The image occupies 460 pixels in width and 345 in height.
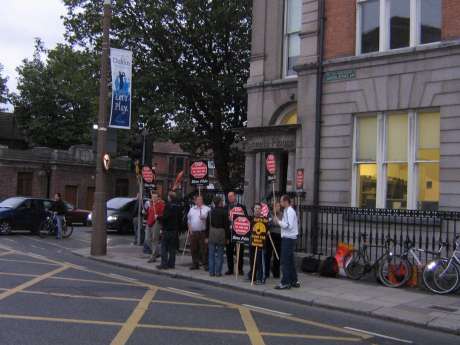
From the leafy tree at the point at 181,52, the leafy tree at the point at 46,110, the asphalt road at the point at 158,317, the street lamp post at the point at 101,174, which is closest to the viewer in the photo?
the asphalt road at the point at 158,317

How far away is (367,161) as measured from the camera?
15016 millimetres

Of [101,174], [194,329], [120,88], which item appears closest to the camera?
[194,329]

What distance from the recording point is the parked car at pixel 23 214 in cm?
2209

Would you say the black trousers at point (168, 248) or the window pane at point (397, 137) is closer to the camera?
the black trousers at point (168, 248)

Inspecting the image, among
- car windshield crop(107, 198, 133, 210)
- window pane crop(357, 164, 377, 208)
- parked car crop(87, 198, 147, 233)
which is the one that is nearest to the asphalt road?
window pane crop(357, 164, 377, 208)

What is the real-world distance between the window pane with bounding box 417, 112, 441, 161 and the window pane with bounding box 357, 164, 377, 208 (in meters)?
1.28

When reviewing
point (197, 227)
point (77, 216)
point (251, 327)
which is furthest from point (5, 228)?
point (251, 327)

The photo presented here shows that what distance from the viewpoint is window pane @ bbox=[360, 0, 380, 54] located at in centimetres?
1519

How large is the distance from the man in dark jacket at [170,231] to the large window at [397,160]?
185 inches

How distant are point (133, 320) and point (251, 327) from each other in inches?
63.3

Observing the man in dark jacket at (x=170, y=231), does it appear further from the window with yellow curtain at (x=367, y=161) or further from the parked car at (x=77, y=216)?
the parked car at (x=77, y=216)

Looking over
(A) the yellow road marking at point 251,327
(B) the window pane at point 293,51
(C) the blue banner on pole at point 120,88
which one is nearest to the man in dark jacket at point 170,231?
(C) the blue banner on pole at point 120,88

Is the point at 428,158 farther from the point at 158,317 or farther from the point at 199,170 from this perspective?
the point at 158,317

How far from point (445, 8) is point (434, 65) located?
1337 millimetres
